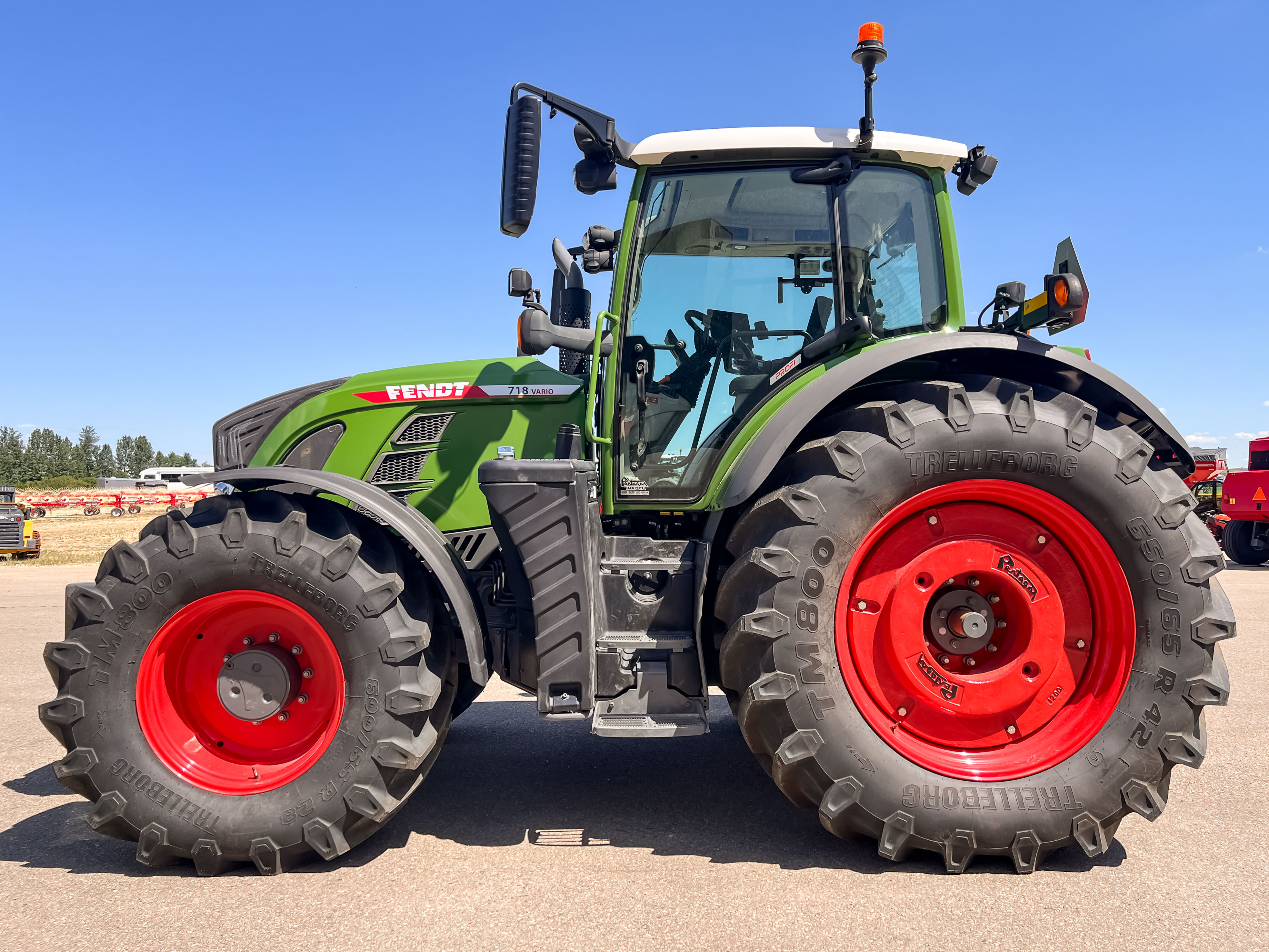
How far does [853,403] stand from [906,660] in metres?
0.95

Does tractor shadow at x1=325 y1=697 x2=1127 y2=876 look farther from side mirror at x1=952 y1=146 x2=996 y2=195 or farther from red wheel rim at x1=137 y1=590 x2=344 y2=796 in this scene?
side mirror at x1=952 y1=146 x2=996 y2=195

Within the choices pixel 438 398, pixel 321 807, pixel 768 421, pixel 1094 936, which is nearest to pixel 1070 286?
pixel 768 421

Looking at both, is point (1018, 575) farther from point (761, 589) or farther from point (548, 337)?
point (548, 337)

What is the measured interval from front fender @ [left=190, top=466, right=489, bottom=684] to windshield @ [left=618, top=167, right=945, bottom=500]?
755 mm

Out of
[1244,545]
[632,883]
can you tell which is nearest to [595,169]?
[632,883]

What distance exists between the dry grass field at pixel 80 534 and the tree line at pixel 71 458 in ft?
136

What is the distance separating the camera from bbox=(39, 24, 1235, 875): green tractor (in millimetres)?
2580

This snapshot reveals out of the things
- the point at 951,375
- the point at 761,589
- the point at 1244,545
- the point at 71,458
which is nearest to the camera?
the point at 761,589

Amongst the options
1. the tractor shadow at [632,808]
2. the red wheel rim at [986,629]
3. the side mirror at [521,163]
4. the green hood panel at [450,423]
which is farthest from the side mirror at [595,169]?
the tractor shadow at [632,808]

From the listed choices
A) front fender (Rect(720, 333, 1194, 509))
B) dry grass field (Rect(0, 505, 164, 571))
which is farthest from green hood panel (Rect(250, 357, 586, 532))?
dry grass field (Rect(0, 505, 164, 571))

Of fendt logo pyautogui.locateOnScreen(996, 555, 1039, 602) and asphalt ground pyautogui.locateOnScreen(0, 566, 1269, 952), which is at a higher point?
fendt logo pyautogui.locateOnScreen(996, 555, 1039, 602)

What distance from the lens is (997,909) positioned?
7.54 feet

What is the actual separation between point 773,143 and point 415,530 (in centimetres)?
201

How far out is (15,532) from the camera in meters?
15.3
